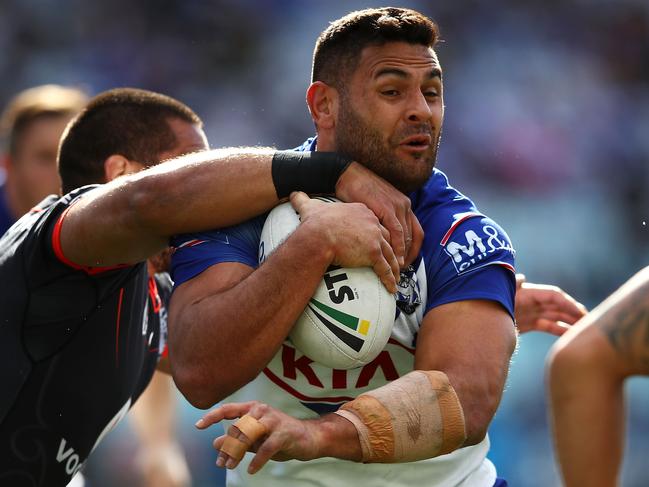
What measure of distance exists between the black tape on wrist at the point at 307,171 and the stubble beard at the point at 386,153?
200mm

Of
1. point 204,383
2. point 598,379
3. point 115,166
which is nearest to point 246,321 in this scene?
point 204,383

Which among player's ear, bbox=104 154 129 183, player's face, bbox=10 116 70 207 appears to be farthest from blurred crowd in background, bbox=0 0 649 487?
player's ear, bbox=104 154 129 183

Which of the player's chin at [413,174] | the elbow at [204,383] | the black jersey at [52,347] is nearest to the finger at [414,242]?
the player's chin at [413,174]

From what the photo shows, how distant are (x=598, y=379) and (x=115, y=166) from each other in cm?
288

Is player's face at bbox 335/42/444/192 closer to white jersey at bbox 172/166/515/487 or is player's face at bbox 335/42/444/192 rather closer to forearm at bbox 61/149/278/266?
white jersey at bbox 172/166/515/487

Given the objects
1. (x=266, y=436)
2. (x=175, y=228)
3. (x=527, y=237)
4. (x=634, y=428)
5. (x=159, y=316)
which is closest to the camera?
(x=266, y=436)

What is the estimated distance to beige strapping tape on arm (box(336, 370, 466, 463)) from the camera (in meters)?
3.31

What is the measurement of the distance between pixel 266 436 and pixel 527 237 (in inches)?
322

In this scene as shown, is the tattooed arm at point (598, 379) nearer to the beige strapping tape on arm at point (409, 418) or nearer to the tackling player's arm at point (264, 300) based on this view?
the beige strapping tape on arm at point (409, 418)

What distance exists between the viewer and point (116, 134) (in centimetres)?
499

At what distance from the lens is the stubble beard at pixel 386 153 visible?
4.05 meters

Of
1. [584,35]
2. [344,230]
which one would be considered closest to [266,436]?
[344,230]

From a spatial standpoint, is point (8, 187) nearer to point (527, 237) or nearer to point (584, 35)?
point (527, 237)

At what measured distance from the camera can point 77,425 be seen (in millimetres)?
4547
